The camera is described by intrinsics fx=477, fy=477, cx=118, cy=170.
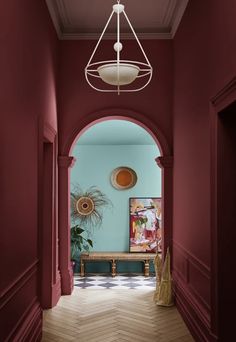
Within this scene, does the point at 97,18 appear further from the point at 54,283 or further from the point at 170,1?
the point at 54,283

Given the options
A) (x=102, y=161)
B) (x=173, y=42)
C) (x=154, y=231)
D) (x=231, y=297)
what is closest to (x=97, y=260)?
(x=154, y=231)

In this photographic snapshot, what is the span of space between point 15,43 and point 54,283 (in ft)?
12.4

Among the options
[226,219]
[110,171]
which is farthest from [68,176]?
[110,171]

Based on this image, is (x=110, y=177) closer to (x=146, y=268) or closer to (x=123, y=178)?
(x=123, y=178)

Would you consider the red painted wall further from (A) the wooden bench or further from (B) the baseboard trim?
(A) the wooden bench

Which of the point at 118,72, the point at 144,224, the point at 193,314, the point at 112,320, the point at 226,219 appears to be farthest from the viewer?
the point at 144,224

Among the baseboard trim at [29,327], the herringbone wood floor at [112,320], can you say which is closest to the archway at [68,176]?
the herringbone wood floor at [112,320]

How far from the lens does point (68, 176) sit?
7.45 m

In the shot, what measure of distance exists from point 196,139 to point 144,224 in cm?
758

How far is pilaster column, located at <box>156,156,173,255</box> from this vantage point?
7.32m

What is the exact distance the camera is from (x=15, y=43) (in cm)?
410

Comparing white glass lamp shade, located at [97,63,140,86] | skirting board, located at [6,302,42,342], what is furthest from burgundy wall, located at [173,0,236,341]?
skirting board, located at [6,302,42,342]

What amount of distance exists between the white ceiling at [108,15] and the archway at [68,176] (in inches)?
50.2

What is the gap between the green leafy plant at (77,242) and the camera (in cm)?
1137
